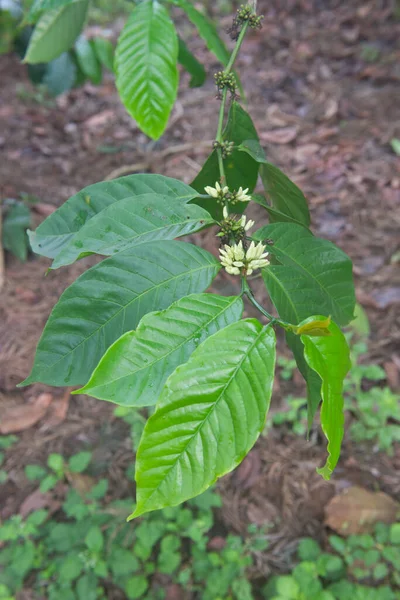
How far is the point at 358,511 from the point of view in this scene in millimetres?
1775

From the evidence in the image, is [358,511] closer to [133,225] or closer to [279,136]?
[133,225]

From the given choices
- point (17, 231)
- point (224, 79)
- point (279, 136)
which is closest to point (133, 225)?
point (224, 79)

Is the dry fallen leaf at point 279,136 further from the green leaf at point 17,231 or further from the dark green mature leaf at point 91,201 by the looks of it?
the dark green mature leaf at point 91,201

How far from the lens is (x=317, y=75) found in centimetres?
379

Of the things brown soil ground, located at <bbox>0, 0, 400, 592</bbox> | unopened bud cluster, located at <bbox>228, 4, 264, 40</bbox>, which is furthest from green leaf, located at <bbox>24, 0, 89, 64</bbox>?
brown soil ground, located at <bbox>0, 0, 400, 592</bbox>

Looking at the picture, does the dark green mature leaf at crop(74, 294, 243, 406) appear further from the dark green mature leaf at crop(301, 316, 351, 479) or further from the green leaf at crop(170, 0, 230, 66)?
the green leaf at crop(170, 0, 230, 66)

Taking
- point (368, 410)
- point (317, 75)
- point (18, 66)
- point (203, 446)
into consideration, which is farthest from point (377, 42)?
point (203, 446)

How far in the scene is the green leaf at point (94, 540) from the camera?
169 cm

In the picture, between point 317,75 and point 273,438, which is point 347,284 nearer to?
point 273,438

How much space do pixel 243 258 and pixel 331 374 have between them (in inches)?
9.3

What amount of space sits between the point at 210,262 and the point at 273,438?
4.86 ft

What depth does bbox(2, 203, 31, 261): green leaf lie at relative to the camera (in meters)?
2.67

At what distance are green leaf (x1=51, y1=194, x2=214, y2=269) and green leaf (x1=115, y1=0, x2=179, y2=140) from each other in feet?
1.13

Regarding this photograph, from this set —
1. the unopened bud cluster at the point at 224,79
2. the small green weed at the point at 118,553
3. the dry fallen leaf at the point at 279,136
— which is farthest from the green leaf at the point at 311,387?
the dry fallen leaf at the point at 279,136
